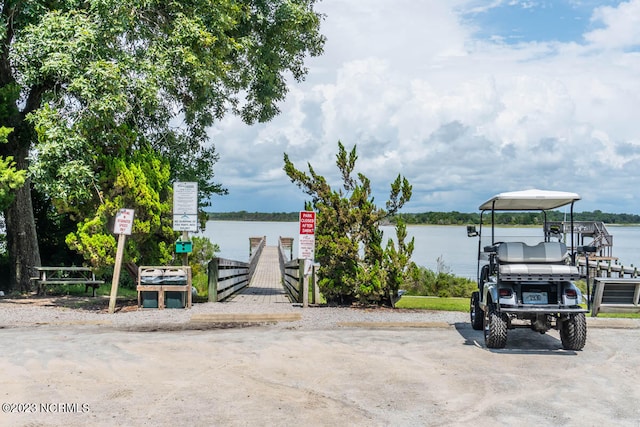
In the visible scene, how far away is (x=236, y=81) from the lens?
20.0 meters

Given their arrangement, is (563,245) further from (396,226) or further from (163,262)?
(163,262)

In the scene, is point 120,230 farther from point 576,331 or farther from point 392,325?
point 576,331

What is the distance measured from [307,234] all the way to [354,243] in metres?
1.04

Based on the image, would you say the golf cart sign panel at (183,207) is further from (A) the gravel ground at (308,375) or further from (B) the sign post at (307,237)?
(A) the gravel ground at (308,375)

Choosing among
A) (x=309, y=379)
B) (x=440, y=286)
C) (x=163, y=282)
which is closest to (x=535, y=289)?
(x=309, y=379)

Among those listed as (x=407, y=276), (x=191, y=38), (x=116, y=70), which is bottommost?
(x=407, y=276)

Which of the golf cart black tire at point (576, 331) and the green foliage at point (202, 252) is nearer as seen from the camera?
the golf cart black tire at point (576, 331)

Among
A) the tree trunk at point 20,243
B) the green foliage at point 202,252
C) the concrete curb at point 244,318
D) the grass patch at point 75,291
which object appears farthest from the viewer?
the green foliage at point 202,252

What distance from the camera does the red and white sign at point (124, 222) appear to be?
13.1 metres

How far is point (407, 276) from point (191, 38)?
7.75m

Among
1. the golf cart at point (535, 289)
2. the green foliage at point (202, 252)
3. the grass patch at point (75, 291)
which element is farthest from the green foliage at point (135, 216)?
the green foliage at point (202, 252)

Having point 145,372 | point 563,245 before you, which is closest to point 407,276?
point 563,245

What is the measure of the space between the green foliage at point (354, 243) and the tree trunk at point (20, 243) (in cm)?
823

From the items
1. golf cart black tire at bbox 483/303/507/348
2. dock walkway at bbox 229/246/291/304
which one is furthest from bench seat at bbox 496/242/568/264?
dock walkway at bbox 229/246/291/304
